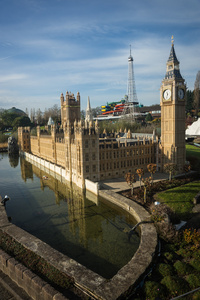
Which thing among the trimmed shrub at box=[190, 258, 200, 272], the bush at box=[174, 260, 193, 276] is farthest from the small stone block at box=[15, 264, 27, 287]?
the trimmed shrub at box=[190, 258, 200, 272]

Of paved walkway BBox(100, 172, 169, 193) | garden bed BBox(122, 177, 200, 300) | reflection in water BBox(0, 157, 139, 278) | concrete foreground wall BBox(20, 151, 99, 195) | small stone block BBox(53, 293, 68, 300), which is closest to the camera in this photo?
small stone block BBox(53, 293, 68, 300)

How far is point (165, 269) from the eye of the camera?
52.7 feet

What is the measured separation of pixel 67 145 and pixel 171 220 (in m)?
27.3

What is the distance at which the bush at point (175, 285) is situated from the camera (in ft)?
45.7

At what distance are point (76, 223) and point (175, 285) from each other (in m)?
14.7

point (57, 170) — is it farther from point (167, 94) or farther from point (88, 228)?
point (167, 94)

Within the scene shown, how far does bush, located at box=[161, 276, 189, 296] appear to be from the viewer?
1392 cm

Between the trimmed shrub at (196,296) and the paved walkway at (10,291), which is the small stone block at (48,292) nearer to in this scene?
the paved walkway at (10,291)

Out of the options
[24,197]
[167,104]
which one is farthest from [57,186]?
[167,104]

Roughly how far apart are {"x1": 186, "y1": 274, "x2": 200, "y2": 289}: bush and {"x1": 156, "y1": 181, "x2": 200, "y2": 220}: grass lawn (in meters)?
9.99

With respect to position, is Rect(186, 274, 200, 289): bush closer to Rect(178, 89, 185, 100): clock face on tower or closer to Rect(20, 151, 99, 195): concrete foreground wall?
Rect(20, 151, 99, 195): concrete foreground wall

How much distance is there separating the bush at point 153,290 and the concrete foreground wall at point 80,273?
822 mm

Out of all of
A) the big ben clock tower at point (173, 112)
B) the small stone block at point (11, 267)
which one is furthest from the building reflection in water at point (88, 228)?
the big ben clock tower at point (173, 112)

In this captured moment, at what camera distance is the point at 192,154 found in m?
53.7
